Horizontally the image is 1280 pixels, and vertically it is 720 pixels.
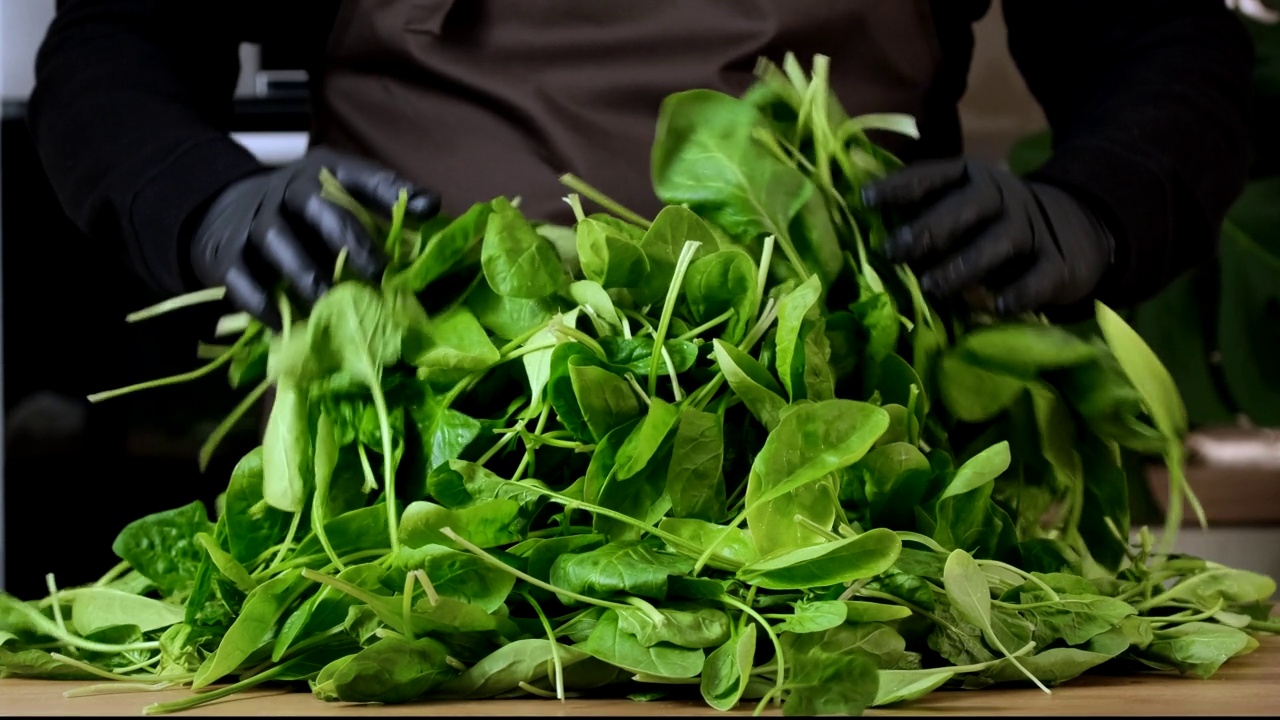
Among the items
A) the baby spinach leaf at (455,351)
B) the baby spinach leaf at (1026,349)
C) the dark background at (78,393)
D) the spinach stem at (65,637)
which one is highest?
the baby spinach leaf at (1026,349)

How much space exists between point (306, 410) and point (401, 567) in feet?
0.21

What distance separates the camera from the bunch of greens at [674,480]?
0.90 ft

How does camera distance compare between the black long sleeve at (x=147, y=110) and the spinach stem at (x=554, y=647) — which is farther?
the black long sleeve at (x=147, y=110)

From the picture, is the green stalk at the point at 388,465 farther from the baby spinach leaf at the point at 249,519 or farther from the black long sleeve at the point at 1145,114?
the black long sleeve at the point at 1145,114

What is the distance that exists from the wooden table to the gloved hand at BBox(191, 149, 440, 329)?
0.12m

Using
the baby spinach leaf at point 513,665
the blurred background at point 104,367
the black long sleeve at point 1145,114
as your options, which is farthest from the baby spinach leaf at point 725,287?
the blurred background at point 104,367

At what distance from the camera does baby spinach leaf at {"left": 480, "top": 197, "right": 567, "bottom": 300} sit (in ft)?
1.05

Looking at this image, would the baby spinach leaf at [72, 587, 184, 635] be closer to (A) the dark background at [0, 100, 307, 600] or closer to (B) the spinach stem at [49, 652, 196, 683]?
(B) the spinach stem at [49, 652, 196, 683]

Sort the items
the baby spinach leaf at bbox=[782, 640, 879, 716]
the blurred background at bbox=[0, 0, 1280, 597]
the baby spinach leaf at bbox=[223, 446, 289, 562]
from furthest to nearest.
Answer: the blurred background at bbox=[0, 0, 1280, 597]
the baby spinach leaf at bbox=[223, 446, 289, 562]
the baby spinach leaf at bbox=[782, 640, 879, 716]

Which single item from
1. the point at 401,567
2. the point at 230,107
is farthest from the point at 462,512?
the point at 230,107

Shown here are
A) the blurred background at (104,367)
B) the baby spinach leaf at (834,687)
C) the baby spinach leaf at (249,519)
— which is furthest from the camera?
the blurred background at (104,367)

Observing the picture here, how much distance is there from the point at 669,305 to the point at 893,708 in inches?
4.6

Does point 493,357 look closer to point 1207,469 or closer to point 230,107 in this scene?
point 230,107

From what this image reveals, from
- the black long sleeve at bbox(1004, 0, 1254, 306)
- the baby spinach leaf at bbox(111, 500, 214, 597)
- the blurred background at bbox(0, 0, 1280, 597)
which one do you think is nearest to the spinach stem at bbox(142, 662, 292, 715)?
the baby spinach leaf at bbox(111, 500, 214, 597)
